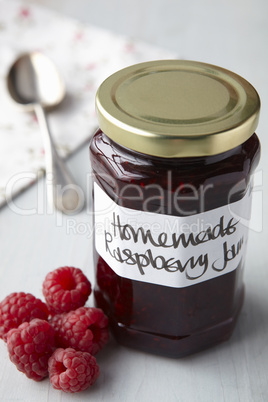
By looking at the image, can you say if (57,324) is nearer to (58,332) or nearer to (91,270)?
(58,332)

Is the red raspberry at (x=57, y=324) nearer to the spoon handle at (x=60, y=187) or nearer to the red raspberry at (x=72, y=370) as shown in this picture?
the red raspberry at (x=72, y=370)

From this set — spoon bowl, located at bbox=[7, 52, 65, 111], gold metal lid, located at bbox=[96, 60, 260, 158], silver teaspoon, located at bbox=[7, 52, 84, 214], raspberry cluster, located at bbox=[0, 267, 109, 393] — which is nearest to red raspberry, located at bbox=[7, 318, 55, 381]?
raspberry cluster, located at bbox=[0, 267, 109, 393]

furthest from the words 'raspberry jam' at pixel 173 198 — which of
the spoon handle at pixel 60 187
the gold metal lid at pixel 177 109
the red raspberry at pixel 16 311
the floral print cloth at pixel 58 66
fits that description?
the floral print cloth at pixel 58 66

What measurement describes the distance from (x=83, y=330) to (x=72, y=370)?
0.06m

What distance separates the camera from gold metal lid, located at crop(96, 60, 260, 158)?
642 mm

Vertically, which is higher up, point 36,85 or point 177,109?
point 177,109

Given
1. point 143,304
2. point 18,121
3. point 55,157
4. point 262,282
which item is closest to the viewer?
point 143,304

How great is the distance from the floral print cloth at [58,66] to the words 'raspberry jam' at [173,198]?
40cm

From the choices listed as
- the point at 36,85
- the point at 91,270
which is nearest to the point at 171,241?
the point at 91,270

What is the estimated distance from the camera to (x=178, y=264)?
0.72 metres

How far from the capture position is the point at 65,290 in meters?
0.81

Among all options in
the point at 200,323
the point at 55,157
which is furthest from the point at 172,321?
the point at 55,157

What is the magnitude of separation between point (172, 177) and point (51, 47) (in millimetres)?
942

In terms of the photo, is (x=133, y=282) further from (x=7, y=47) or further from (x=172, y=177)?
(x=7, y=47)
